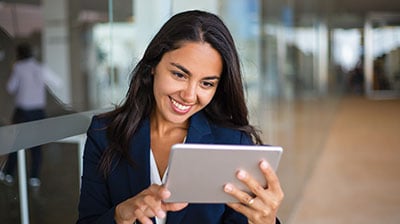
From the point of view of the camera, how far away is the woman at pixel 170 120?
131 centimetres

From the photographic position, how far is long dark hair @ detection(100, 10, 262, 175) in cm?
133

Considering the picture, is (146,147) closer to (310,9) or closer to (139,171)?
(139,171)

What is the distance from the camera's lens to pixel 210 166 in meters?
1.12

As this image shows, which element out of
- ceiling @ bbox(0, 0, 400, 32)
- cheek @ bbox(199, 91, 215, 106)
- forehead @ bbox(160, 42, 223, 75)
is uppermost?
ceiling @ bbox(0, 0, 400, 32)

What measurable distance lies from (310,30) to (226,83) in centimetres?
874

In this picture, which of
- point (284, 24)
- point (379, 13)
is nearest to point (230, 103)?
point (284, 24)

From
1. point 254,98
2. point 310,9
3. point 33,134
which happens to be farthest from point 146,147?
point 310,9

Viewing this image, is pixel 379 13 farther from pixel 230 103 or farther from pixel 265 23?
pixel 230 103

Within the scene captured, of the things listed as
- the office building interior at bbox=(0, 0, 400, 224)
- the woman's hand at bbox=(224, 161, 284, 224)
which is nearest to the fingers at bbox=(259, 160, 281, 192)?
the woman's hand at bbox=(224, 161, 284, 224)

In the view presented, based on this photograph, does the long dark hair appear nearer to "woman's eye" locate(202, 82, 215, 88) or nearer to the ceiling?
"woman's eye" locate(202, 82, 215, 88)

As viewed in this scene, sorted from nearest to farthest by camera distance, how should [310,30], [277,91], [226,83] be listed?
[226,83] < [277,91] < [310,30]

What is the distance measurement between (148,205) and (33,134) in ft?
2.24

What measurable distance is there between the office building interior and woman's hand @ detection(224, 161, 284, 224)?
25.5 inches

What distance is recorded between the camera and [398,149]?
8.99 meters
